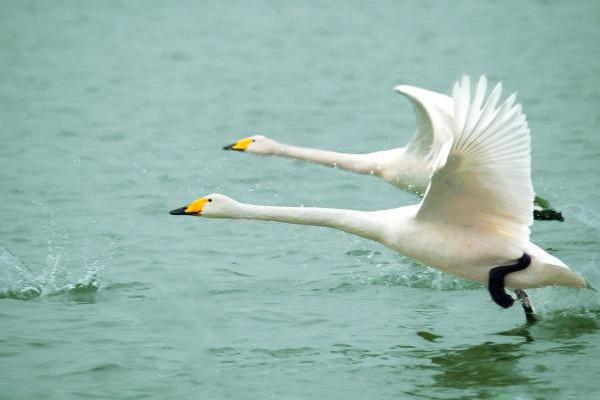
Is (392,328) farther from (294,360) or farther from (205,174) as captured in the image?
(205,174)

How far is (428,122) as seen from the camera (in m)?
12.0

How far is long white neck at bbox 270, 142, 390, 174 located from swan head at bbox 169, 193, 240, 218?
2712 millimetres

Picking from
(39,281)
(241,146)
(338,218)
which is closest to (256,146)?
(241,146)

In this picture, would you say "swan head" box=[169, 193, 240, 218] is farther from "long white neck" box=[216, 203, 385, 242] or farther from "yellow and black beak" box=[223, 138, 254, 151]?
"yellow and black beak" box=[223, 138, 254, 151]

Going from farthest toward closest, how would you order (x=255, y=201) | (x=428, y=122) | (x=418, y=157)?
(x=255, y=201) < (x=418, y=157) < (x=428, y=122)

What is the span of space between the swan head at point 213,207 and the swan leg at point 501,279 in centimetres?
202

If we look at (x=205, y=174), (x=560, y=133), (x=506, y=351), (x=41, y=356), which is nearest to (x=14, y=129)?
(x=205, y=174)

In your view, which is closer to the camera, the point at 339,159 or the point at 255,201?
the point at 339,159

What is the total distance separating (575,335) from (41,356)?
13.1 ft

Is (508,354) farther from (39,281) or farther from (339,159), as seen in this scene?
(39,281)

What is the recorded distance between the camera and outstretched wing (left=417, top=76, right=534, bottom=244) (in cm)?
858

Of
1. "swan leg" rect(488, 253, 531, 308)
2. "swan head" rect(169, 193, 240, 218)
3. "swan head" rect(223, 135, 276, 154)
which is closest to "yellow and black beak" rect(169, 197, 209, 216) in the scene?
"swan head" rect(169, 193, 240, 218)

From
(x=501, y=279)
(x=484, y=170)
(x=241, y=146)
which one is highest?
(x=241, y=146)

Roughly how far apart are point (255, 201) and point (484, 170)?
5682mm
